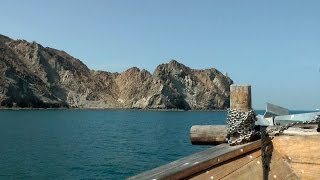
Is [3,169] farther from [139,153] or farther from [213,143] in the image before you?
[213,143]

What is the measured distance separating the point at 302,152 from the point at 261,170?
631mm

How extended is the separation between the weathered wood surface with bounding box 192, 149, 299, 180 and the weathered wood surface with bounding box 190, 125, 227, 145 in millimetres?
727

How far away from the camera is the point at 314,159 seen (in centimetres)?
540

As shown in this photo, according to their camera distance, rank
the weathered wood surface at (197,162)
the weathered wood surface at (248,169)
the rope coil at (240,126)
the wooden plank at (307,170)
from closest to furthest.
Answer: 1. the weathered wood surface at (197,162)
2. the weathered wood surface at (248,169)
3. the rope coil at (240,126)
4. the wooden plank at (307,170)

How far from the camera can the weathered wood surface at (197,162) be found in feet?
13.0

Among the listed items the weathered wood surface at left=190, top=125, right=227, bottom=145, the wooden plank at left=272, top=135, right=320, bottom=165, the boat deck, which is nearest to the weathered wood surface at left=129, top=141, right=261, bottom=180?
the boat deck

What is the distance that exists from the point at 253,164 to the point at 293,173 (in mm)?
714

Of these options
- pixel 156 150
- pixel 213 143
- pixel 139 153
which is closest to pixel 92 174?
pixel 139 153

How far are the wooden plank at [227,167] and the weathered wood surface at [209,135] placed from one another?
0.73 metres

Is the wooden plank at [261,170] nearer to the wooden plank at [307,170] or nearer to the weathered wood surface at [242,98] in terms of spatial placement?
the wooden plank at [307,170]

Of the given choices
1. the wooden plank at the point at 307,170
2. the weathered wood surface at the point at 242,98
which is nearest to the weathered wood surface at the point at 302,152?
the wooden plank at the point at 307,170

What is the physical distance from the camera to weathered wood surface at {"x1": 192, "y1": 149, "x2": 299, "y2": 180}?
4543 mm

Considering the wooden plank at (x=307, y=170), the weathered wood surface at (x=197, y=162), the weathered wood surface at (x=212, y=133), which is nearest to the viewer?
the weathered wood surface at (x=197, y=162)

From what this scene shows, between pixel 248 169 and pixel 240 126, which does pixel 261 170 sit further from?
pixel 240 126
